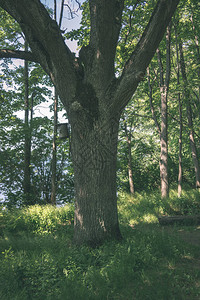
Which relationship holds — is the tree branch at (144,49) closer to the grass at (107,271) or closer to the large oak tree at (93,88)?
the large oak tree at (93,88)

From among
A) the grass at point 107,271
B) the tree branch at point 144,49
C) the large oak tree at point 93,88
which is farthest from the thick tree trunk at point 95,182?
the tree branch at point 144,49

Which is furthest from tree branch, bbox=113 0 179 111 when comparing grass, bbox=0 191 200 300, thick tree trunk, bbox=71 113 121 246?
grass, bbox=0 191 200 300

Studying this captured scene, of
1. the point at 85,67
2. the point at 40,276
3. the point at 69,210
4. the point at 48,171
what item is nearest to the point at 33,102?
the point at 48,171

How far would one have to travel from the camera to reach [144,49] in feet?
14.4

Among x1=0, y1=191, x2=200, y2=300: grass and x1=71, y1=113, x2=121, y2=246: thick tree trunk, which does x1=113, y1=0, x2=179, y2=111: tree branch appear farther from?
x1=0, y1=191, x2=200, y2=300: grass

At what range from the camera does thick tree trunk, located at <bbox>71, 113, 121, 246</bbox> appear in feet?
14.7

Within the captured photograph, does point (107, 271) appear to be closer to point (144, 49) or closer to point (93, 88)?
point (93, 88)

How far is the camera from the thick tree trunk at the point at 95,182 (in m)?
4.48

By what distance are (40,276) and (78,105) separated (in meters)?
3.13

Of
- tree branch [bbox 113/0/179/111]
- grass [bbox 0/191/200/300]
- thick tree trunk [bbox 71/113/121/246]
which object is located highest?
tree branch [bbox 113/0/179/111]

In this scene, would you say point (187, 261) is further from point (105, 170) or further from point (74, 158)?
point (74, 158)

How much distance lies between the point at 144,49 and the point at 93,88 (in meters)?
1.28

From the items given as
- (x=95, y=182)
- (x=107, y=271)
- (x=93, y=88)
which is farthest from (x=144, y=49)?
(x=107, y=271)

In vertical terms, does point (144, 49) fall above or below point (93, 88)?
above
